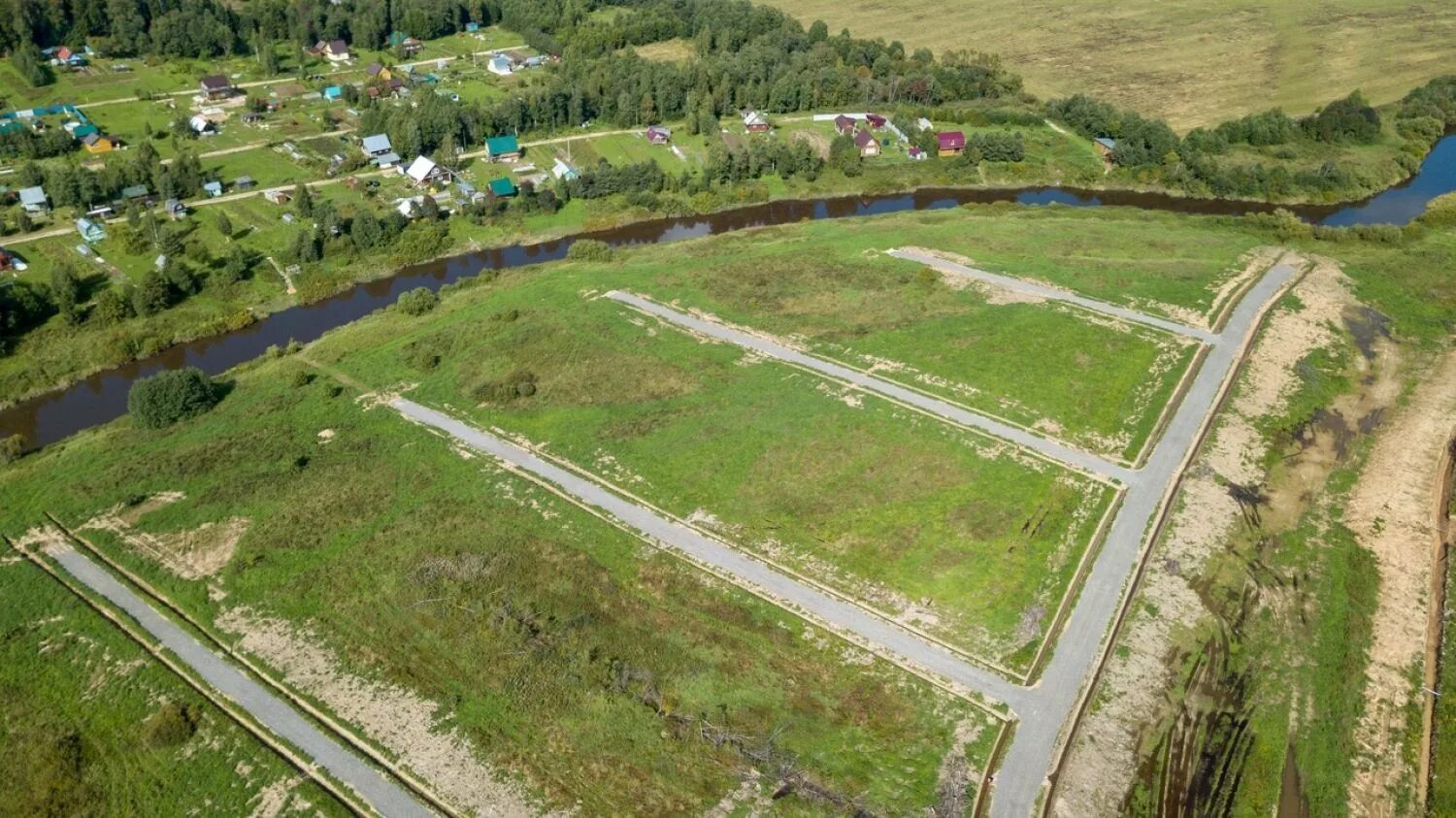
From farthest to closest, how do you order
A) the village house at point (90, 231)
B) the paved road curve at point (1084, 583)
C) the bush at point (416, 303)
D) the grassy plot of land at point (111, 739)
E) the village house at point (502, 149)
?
the village house at point (502, 149), the village house at point (90, 231), the bush at point (416, 303), the paved road curve at point (1084, 583), the grassy plot of land at point (111, 739)

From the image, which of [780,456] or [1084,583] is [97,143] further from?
[1084,583]

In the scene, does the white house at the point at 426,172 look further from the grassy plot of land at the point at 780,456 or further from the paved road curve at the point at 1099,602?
the paved road curve at the point at 1099,602

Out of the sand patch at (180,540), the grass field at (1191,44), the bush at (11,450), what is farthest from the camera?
the grass field at (1191,44)

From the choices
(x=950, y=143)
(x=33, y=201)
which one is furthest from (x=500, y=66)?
(x=950, y=143)

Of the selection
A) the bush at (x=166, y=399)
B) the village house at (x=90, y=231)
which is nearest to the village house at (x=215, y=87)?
the village house at (x=90, y=231)

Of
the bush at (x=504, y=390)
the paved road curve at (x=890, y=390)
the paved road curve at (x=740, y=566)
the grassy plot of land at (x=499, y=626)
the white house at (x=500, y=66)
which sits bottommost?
the grassy plot of land at (x=499, y=626)

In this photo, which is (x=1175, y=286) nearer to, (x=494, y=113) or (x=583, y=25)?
(x=494, y=113)

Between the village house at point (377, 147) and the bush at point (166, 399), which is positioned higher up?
the village house at point (377, 147)

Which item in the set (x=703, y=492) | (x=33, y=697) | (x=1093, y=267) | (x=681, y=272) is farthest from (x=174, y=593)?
(x=1093, y=267)
